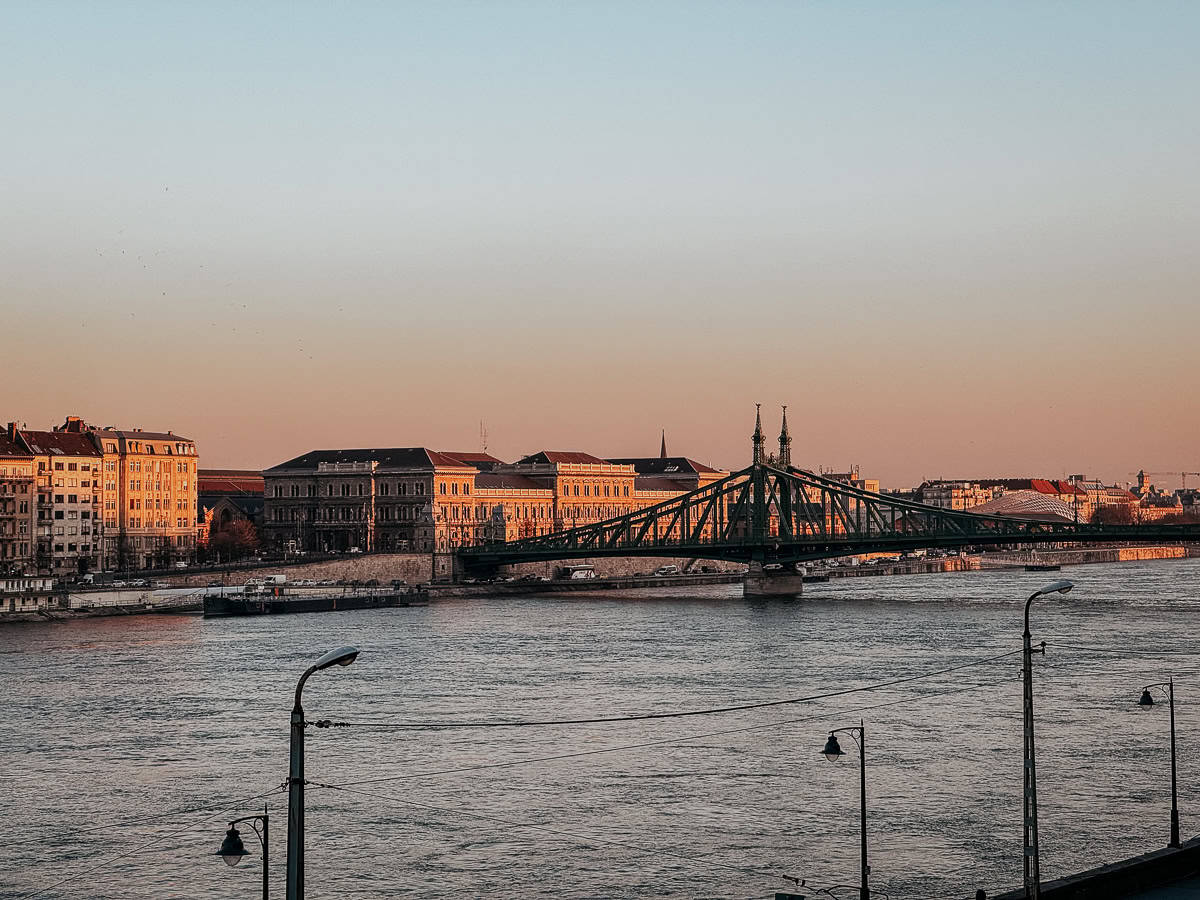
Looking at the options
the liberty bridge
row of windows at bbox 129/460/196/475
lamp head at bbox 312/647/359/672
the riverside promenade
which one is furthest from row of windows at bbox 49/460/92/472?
lamp head at bbox 312/647/359/672

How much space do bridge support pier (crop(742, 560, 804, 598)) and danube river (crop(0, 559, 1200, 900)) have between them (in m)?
32.6

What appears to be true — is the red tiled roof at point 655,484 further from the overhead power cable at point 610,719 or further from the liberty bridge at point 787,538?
the overhead power cable at point 610,719

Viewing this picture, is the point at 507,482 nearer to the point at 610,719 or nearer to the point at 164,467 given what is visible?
the point at 164,467

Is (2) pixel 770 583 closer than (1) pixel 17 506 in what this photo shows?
Yes

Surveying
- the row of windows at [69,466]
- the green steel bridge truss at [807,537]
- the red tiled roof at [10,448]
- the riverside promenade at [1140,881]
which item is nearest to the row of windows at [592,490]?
the green steel bridge truss at [807,537]

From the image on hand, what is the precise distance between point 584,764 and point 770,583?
63.2 meters

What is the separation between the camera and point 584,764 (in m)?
36.2

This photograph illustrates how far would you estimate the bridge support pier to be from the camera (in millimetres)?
98000

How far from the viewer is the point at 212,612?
8450 cm

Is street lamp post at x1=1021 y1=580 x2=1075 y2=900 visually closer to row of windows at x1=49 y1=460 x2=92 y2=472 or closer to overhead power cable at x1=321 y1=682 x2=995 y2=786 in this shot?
overhead power cable at x1=321 y1=682 x2=995 y2=786

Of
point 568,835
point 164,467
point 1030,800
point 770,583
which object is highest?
point 164,467

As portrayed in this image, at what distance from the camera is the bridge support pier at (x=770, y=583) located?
9800 cm

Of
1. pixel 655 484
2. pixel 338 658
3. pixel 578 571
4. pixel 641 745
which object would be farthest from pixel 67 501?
pixel 338 658

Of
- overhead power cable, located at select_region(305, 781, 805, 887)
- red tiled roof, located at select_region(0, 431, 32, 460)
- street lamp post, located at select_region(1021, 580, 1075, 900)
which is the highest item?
red tiled roof, located at select_region(0, 431, 32, 460)
